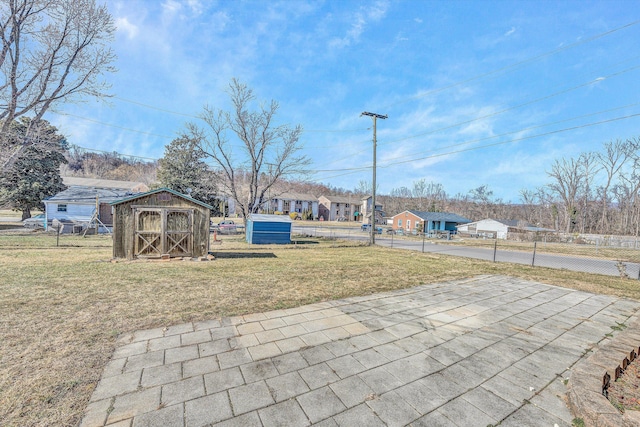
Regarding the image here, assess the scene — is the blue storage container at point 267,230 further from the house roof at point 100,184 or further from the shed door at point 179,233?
the house roof at point 100,184

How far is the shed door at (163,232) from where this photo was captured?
902 centimetres

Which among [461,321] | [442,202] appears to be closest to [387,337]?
[461,321]

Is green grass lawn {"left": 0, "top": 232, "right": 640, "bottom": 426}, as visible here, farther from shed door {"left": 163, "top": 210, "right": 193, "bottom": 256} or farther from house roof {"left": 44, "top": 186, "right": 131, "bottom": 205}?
house roof {"left": 44, "top": 186, "right": 131, "bottom": 205}

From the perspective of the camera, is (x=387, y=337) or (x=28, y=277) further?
(x=28, y=277)

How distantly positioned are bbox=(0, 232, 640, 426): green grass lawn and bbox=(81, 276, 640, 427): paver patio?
0.30 meters

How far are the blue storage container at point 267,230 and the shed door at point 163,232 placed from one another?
650 cm

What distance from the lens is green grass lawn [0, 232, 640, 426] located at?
7.54 ft

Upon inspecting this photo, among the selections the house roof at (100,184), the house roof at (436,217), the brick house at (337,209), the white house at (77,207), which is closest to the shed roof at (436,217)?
the house roof at (436,217)

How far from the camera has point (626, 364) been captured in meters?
2.90

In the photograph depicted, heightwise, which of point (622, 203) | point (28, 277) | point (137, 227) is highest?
point (622, 203)

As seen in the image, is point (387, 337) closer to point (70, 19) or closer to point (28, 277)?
point (28, 277)

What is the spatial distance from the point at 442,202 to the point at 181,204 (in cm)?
6288

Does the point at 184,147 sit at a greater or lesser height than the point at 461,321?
greater

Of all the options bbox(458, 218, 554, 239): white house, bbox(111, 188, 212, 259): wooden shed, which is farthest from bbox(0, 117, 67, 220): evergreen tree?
bbox(458, 218, 554, 239): white house
